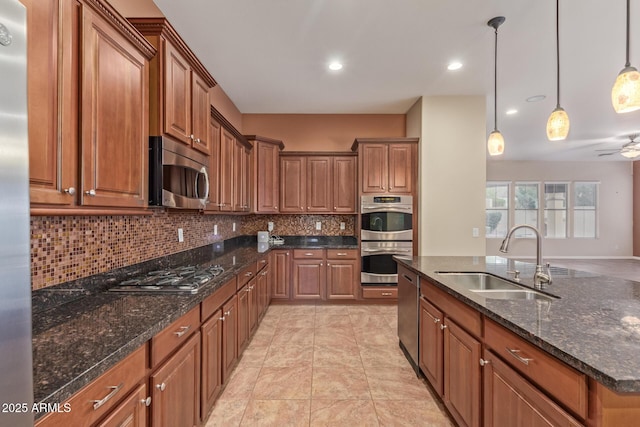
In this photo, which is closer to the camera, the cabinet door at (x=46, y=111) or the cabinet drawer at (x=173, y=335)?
the cabinet door at (x=46, y=111)

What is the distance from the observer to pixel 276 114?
4.78 m

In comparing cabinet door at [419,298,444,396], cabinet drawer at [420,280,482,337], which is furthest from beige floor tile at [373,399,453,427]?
cabinet drawer at [420,280,482,337]

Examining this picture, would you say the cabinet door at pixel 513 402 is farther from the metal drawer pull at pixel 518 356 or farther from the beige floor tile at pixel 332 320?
the beige floor tile at pixel 332 320

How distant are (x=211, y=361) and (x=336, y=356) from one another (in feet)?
4.35

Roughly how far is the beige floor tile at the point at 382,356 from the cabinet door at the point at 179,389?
1.55 metres

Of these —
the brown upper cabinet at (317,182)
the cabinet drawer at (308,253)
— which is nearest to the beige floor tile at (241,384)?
the cabinet drawer at (308,253)

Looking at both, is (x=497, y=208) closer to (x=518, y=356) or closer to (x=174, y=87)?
(x=518, y=356)

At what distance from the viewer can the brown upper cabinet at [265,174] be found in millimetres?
4230

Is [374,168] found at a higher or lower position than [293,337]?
higher

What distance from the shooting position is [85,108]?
1.18 meters

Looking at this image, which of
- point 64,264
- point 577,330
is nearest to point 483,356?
point 577,330

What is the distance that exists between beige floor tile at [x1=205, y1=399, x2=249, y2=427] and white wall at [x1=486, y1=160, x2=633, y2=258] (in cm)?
888

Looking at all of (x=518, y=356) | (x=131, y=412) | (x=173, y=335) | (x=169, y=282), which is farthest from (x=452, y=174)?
(x=131, y=412)

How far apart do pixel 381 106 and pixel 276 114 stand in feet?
5.71
